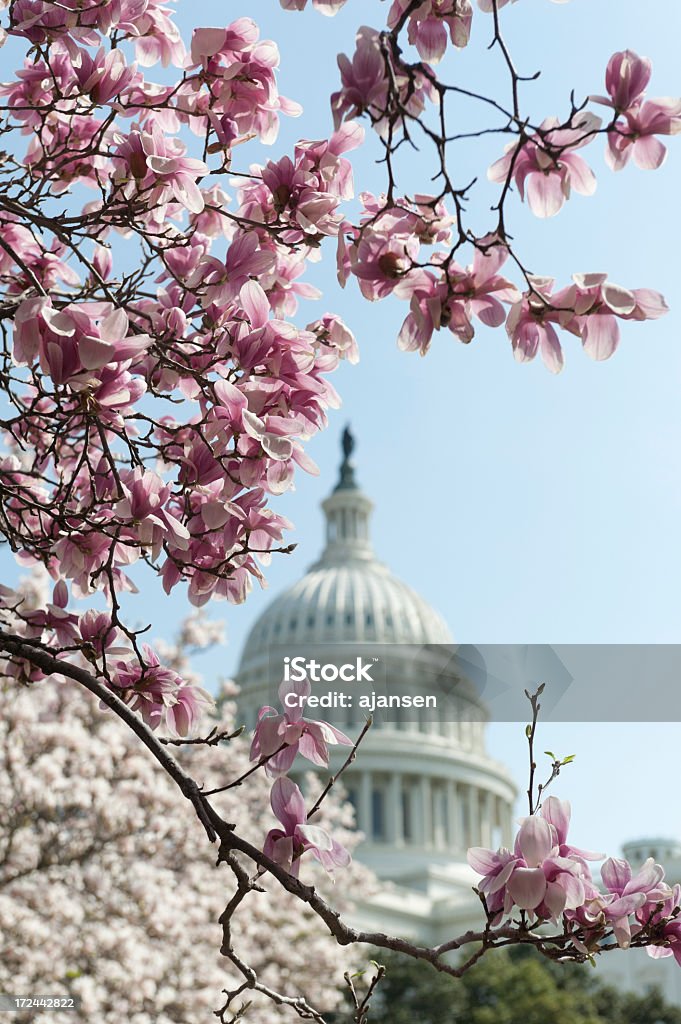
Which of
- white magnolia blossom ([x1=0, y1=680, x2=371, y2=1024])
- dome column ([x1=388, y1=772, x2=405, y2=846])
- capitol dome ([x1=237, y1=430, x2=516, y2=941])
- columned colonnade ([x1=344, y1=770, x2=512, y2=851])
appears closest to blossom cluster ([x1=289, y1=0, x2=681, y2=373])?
white magnolia blossom ([x1=0, y1=680, x2=371, y2=1024])

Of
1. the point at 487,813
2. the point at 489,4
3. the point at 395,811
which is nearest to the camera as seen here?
the point at 489,4

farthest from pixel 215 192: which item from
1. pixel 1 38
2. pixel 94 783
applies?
pixel 94 783

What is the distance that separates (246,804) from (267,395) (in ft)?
57.6

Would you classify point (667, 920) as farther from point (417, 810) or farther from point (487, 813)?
point (487, 813)

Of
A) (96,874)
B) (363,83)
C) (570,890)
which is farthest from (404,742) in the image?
(363,83)

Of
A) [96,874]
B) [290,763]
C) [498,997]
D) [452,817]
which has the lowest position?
[290,763]

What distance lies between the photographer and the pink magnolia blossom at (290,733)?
8.33 feet

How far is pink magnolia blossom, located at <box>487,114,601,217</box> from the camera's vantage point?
231 cm

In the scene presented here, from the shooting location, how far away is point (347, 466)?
86062mm

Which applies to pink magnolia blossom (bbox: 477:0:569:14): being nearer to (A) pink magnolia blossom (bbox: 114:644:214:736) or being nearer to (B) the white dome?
(A) pink magnolia blossom (bbox: 114:644:214:736)

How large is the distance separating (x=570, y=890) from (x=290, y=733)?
Answer: 0.66m

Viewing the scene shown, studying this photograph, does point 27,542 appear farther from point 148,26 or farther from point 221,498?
point 148,26

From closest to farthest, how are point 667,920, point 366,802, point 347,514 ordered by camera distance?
point 667,920
point 366,802
point 347,514

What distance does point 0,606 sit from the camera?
3559 millimetres
